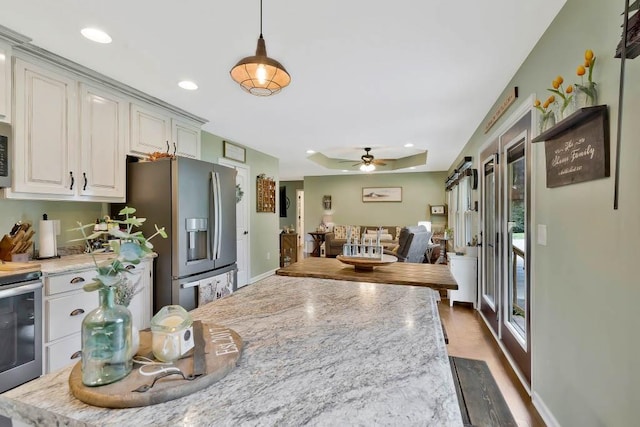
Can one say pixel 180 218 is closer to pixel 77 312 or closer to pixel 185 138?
pixel 77 312

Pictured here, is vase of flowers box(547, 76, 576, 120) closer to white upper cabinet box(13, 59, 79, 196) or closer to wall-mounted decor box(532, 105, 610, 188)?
wall-mounted decor box(532, 105, 610, 188)

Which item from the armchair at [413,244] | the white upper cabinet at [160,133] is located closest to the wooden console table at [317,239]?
the armchair at [413,244]

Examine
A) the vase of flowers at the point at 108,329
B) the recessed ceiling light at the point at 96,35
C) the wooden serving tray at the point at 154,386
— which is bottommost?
the wooden serving tray at the point at 154,386

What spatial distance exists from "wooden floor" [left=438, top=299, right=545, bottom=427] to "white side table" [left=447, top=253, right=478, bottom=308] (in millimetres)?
162

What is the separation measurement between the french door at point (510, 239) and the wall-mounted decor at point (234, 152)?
3.45 meters

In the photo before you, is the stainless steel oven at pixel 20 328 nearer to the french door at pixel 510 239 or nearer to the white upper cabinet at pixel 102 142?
the white upper cabinet at pixel 102 142

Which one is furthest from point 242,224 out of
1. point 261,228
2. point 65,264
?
point 65,264

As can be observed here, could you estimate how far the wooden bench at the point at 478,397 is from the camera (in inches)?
45.0

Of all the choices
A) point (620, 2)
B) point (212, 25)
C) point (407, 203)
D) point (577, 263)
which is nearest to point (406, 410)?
point (577, 263)

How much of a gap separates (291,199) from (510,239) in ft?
28.9

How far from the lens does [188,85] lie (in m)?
2.72

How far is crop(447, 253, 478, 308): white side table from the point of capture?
13.1ft

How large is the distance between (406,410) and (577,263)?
1443mm

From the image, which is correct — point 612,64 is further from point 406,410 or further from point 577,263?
point 406,410
